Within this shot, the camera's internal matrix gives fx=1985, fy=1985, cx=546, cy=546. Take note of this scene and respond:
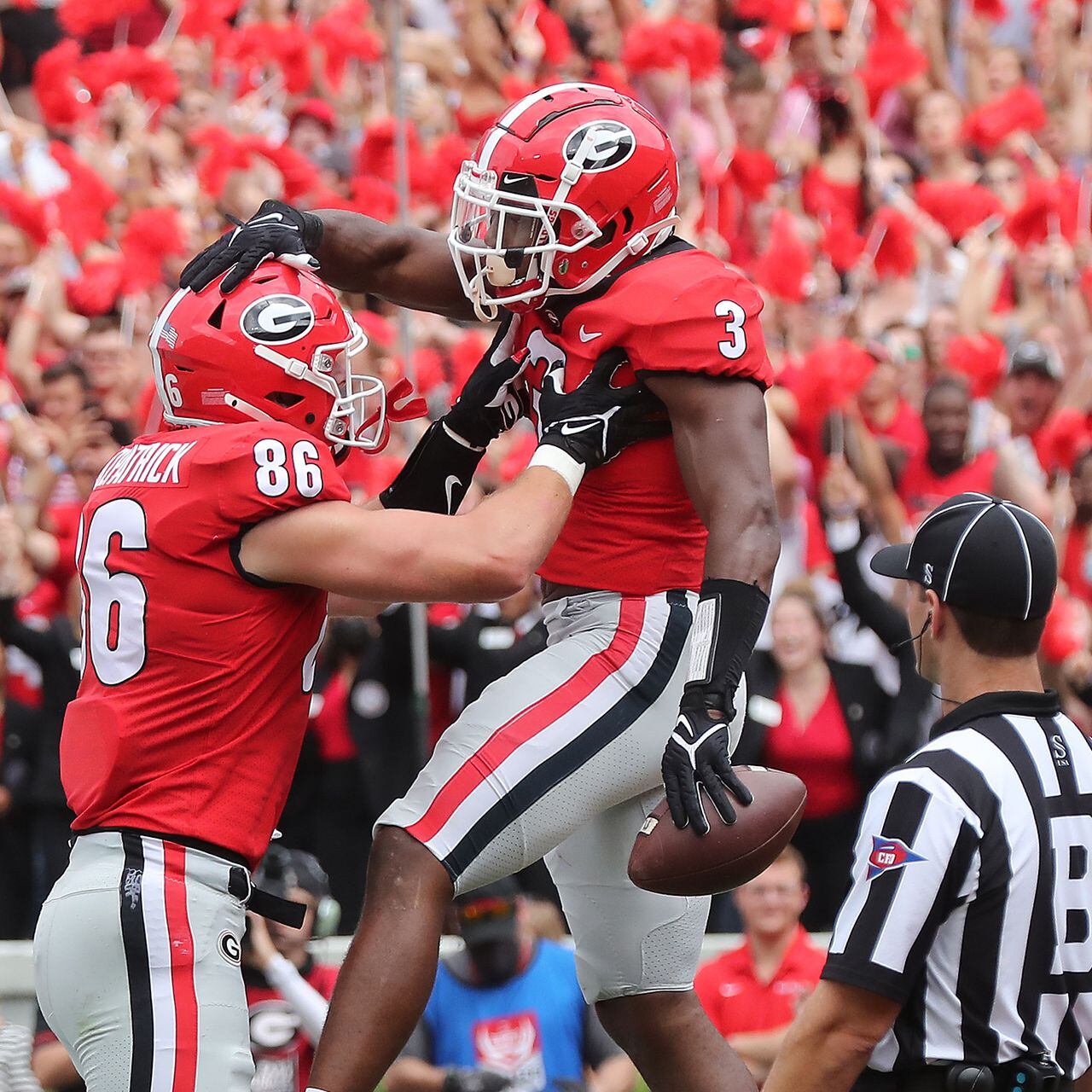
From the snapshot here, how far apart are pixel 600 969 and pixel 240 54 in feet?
20.8

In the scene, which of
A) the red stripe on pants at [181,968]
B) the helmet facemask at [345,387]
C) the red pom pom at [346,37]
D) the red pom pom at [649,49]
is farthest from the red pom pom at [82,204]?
the red stripe on pants at [181,968]

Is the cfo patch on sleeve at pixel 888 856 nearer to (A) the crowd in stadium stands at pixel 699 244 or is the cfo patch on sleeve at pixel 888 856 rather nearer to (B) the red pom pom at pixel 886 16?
(A) the crowd in stadium stands at pixel 699 244

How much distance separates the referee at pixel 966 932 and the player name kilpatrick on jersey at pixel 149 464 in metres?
1.29

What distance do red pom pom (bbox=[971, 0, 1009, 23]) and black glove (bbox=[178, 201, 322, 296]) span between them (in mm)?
7345

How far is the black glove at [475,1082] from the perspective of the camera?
4957 millimetres

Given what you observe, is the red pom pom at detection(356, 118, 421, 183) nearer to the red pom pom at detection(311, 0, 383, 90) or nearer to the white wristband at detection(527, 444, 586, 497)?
the red pom pom at detection(311, 0, 383, 90)

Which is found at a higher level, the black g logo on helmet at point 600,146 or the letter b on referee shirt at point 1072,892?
the black g logo on helmet at point 600,146

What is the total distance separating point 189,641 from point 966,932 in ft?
4.47

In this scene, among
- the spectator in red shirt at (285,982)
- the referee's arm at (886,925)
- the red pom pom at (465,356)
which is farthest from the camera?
the red pom pom at (465,356)

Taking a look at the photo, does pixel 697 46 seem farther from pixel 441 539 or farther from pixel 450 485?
pixel 441 539

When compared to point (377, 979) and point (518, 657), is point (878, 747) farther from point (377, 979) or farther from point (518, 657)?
point (377, 979)

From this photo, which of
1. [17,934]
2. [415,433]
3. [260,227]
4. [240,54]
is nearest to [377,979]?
[260,227]

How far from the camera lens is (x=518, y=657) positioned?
640 cm

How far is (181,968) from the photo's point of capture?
10.7 feet
